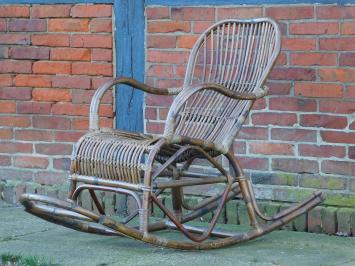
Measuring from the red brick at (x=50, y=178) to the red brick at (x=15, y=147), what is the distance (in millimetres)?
172

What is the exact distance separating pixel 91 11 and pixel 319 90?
1.50 m

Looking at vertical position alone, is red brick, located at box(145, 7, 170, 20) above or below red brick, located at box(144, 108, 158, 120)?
above

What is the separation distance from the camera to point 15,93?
6.33m

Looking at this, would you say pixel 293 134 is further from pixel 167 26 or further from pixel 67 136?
pixel 67 136

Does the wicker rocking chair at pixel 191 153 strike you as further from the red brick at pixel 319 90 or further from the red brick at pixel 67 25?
the red brick at pixel 67 25

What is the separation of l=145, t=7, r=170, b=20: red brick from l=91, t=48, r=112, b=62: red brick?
0.34m

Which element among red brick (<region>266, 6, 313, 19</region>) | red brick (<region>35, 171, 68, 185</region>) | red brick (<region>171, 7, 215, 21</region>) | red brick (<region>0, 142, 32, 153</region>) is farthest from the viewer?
red brick (<region>0, 142, 32, 153</region>)

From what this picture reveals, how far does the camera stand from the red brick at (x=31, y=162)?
6270 millimetres

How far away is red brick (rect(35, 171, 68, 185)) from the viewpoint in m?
6.21

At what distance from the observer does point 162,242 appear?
4613 millimetres

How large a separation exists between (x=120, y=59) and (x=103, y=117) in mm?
362

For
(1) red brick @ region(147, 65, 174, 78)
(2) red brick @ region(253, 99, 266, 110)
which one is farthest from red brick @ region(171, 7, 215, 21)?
(2) red brick @ region(253, 99, 266, 110)

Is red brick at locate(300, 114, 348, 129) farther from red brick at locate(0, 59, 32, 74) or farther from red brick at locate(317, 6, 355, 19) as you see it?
red brick at locate(0, 59, 32, 74)

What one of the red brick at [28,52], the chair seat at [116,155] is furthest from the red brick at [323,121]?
the red brick at [28,52]
